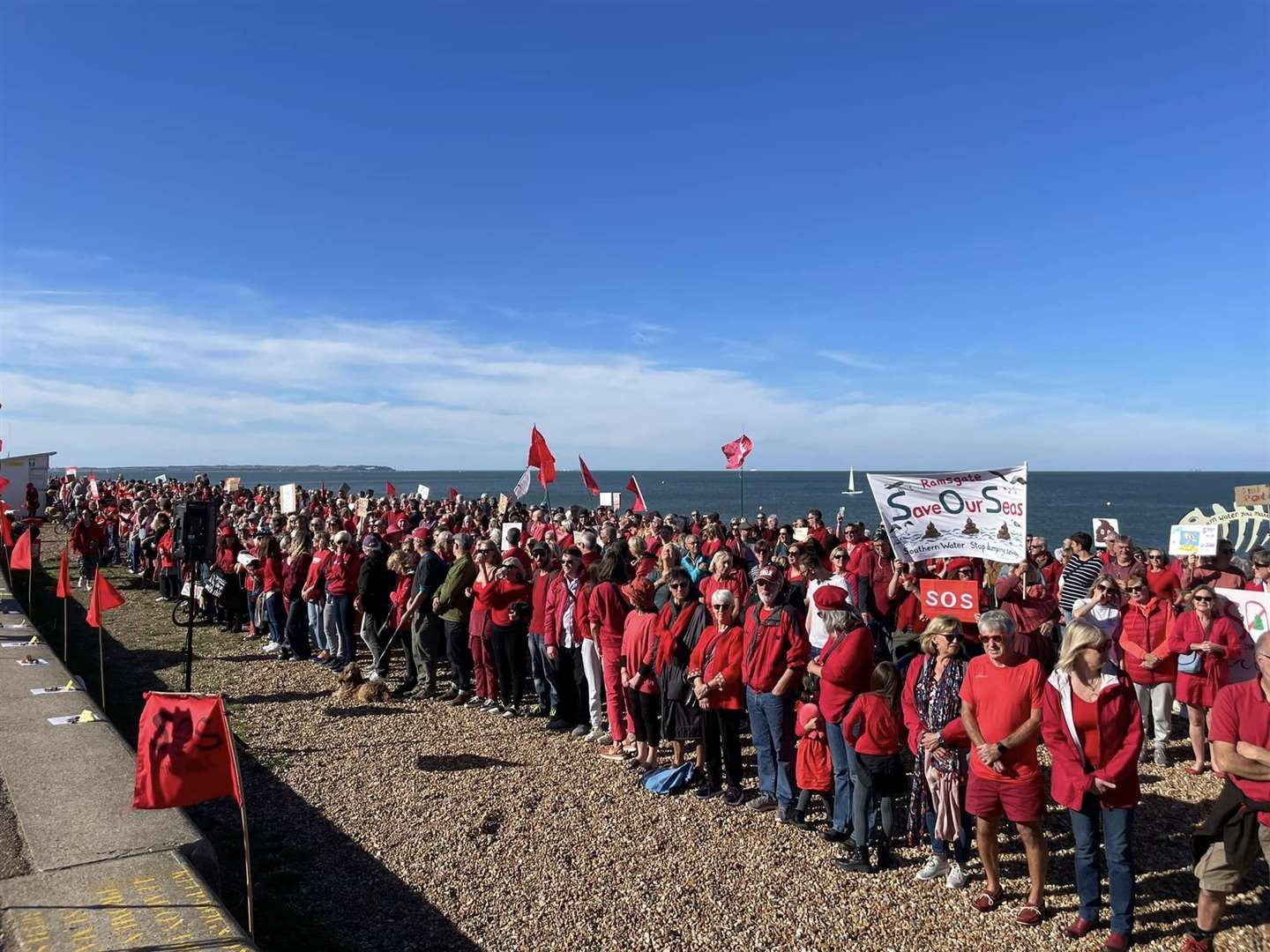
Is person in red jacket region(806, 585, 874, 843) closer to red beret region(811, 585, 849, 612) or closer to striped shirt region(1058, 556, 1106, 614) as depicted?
red beret region(811, 585, 849, 612)

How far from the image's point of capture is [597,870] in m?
5.52

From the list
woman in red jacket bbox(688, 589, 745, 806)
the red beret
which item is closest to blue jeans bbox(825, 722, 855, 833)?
the red beret

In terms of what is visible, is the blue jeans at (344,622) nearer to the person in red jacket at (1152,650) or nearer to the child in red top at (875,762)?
the child in red top at (875,762)

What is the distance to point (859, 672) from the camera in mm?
5594

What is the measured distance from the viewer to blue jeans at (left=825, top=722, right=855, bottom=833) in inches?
224

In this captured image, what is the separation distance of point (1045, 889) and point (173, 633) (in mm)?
13599

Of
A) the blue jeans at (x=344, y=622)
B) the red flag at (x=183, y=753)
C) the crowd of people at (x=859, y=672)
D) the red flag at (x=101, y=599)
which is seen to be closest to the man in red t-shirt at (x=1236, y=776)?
the crowd of people at (x=859, y=672)

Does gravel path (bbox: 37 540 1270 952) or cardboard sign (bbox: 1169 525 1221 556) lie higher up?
cardboard sign (bbox: 1169 525 1221 556)

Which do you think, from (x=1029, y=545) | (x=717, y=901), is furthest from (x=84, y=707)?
(x=1029, y=545)

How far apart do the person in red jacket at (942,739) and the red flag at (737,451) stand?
1626cm

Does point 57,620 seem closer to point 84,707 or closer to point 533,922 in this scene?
point 84,707

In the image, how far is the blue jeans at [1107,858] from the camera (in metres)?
4.45

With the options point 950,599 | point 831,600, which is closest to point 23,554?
point 831,600

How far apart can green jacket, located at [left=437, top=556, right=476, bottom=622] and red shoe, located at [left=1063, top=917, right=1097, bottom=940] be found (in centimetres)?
699
